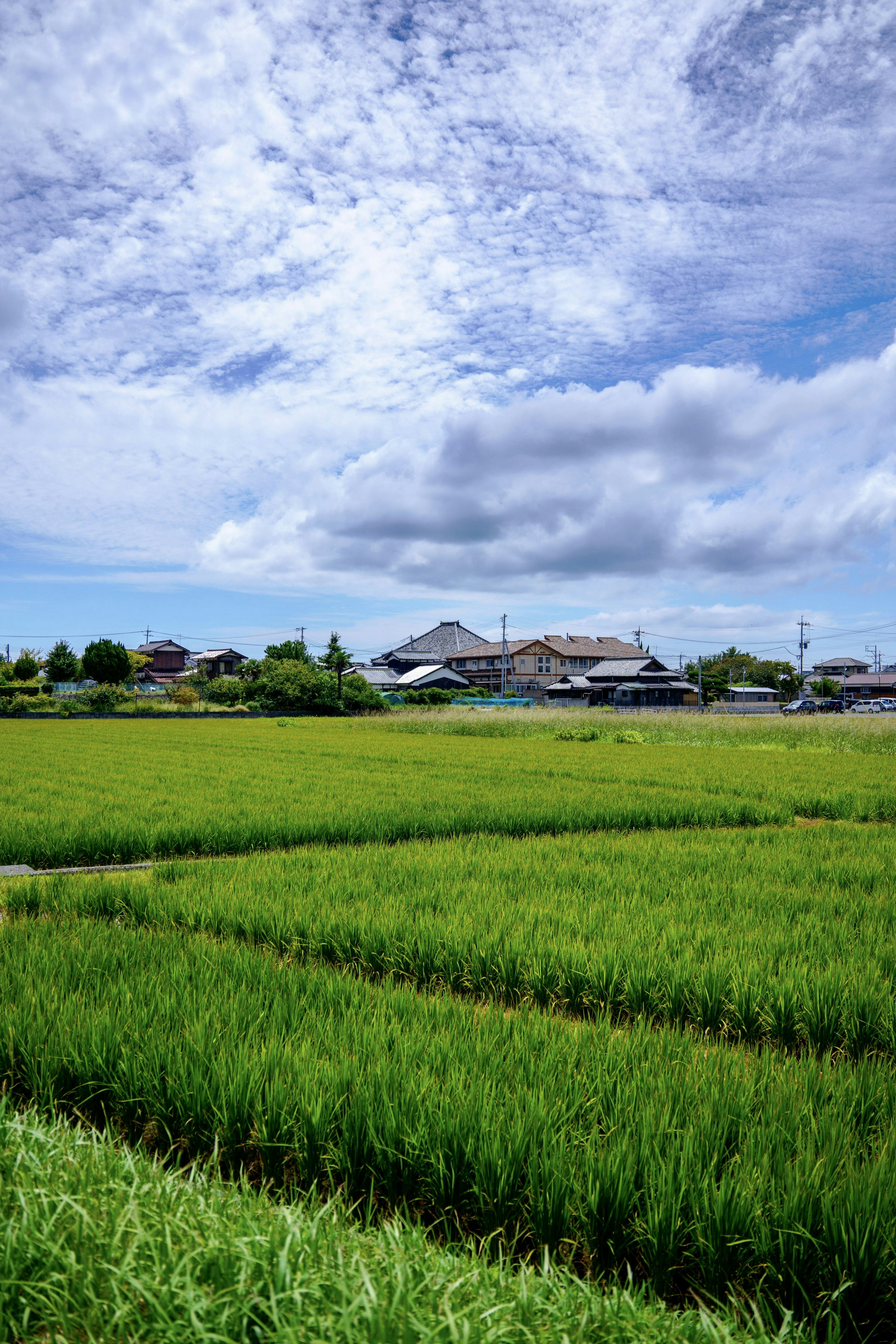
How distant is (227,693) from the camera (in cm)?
6200

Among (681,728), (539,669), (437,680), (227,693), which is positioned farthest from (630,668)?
(681,728)

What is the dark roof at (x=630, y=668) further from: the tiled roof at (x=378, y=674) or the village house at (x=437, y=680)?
the tiled roof at (x=378, y=674)

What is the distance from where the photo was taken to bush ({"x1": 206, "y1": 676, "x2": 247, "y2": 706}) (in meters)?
61.8

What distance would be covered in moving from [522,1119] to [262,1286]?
970 mm

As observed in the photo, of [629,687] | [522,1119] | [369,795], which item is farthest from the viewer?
[629,687]

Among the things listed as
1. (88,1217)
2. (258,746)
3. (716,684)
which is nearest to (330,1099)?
(88,1217)

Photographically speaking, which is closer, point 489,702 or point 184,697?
point 184,697

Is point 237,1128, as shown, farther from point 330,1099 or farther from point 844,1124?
point 844,1124

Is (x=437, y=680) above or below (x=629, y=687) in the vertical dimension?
above

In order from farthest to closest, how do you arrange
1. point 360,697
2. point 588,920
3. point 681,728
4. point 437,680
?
point 437,680
point 360,697
point 681,728
point 588,920

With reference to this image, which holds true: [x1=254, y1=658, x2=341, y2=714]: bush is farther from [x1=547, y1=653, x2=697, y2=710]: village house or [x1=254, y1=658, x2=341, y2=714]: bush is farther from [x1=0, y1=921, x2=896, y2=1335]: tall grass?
[x1=0, y1=921, x2=896, y2=1335]: tall grass

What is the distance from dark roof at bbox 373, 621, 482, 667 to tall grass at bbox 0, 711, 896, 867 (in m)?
76.2

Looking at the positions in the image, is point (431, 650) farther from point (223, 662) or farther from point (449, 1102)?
point (449, 1102)

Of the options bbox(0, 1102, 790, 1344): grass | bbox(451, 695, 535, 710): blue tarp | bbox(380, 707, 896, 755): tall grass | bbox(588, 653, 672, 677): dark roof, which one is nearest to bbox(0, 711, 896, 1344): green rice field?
bbox(0, 1102, 790, 1344): grass
